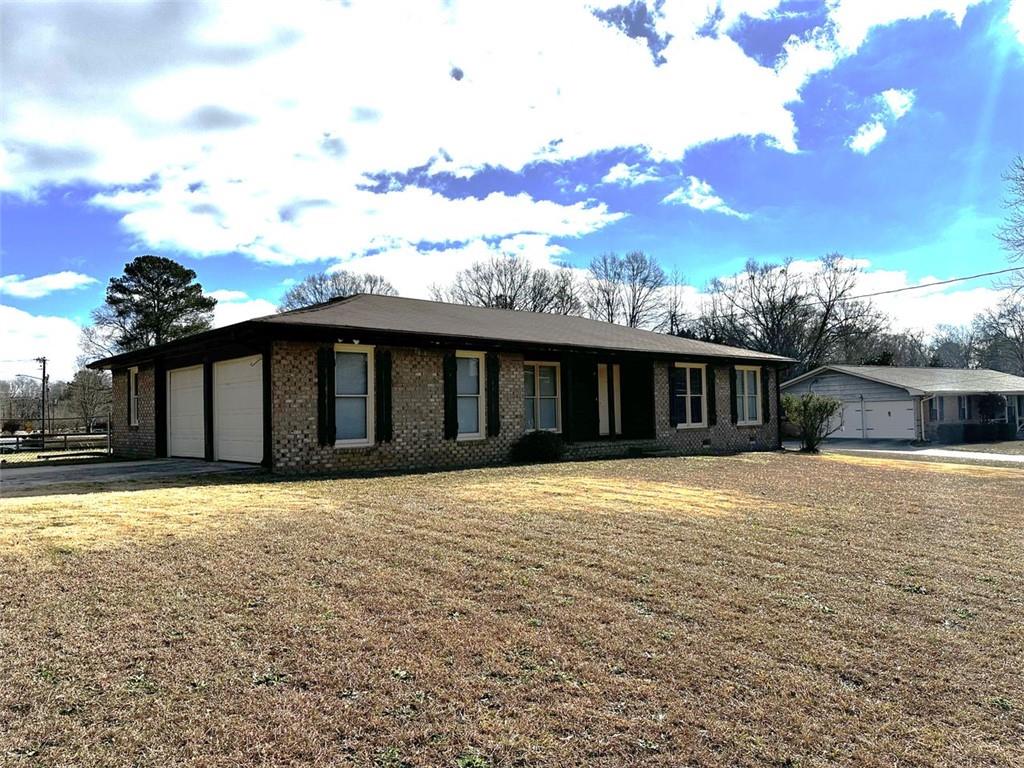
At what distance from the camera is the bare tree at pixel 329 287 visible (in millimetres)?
48312

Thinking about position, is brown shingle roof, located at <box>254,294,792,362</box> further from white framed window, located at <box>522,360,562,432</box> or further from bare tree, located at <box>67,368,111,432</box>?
bare tree, located at <box>67,368,111,432</box>

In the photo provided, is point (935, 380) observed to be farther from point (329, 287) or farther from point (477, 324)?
point (329, 287)

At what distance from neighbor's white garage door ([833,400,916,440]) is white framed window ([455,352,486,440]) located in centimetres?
2305

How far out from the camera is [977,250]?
25656 millimetres

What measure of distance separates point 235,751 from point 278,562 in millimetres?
2542

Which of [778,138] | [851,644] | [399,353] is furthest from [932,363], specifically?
[851,644]

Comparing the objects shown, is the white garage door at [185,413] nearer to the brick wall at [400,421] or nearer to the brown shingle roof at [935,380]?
the brick wall at [400,421]

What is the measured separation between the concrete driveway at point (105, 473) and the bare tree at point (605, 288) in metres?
37.9

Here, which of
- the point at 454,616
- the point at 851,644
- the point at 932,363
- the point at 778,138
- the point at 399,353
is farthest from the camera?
the point at 932,363

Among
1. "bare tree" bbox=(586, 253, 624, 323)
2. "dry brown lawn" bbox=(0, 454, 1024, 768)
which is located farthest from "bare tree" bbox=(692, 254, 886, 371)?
"dry brown lawn" bbox=(0, 454, 1024, 768)

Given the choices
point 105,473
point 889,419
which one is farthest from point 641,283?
point 105,473

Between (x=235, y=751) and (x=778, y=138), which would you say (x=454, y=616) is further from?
(x=778, y=138)

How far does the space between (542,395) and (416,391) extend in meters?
4.42

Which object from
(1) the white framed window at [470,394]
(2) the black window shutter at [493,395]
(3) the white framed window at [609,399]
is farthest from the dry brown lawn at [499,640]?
(3) the white framed window at [609,399]
